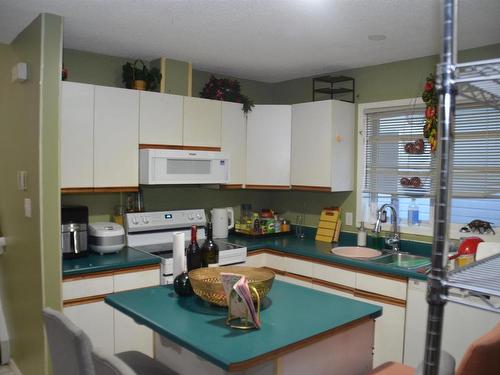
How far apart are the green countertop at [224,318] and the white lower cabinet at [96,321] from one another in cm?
92

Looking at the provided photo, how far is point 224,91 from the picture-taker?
4035mm

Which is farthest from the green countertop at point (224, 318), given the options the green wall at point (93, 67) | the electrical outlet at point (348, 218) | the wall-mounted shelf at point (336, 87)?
the wall-mounted shelf at point (336, 87)

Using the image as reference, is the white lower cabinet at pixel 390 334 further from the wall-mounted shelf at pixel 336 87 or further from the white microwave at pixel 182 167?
the wall-mounted shelf at pixel 336 87

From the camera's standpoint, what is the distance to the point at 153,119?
353 centimetres

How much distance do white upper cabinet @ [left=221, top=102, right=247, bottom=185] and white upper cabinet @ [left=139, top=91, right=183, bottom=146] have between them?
1.51 ft

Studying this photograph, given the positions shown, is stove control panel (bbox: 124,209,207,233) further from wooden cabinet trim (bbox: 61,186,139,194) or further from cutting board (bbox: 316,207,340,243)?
cutting board (bbox: 316,207,340,243)

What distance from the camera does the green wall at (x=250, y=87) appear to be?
13.8 ft

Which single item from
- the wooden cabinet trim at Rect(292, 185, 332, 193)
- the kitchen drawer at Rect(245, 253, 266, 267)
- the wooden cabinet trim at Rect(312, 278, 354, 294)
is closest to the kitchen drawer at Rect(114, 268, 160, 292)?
the kitchen drawer at Rect(245, 253, 266, 267)

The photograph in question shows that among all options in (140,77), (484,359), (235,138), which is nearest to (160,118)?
(140,77)

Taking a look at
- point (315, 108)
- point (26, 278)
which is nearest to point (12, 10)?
point (26, 278)

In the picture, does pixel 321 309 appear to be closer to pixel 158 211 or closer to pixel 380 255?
pixel 380 255

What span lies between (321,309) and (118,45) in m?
2.47

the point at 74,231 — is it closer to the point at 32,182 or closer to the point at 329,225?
the point at 32,182

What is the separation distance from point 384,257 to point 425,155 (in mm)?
877
